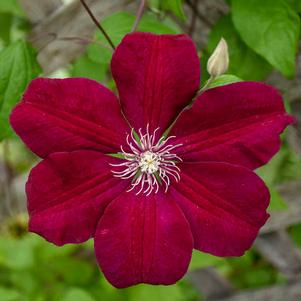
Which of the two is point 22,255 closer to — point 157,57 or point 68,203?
point 68,203

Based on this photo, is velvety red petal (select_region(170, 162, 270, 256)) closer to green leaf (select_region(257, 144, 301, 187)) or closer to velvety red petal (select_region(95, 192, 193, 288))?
velvety red petal (select_region(95, 192, 193, 288))

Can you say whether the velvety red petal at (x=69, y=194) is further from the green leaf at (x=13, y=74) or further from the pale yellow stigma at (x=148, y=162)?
the green leaf at (x=13, y=74)

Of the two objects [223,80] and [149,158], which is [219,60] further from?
[149,158]

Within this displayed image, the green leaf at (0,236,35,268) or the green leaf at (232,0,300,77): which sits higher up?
the green leaf at (232,0,300,77)

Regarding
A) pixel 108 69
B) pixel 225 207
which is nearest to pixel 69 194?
pixel 225 207

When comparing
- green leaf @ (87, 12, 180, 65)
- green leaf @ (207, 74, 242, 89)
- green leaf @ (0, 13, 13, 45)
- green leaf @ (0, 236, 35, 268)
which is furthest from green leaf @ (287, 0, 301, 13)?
green leaf @ (0, 236, 35, 268)

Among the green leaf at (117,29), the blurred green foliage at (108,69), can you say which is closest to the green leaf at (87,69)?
the blurred green foliage at (108,69)
